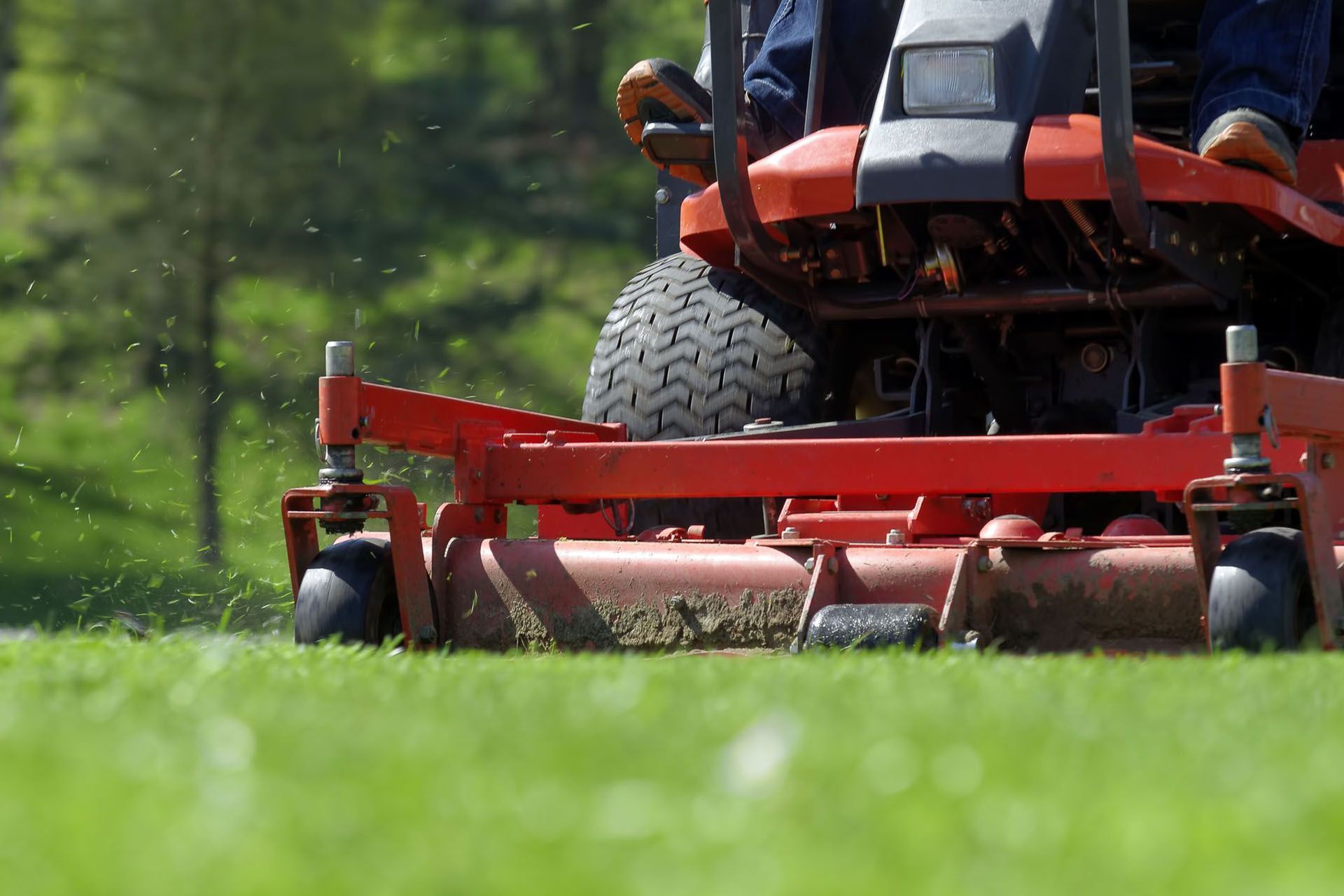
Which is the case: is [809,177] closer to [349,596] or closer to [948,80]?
[948,80]

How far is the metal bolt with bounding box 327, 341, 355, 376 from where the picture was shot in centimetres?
433

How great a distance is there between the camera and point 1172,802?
151 cm

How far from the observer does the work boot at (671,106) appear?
5059mm

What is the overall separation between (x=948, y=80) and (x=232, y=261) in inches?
369

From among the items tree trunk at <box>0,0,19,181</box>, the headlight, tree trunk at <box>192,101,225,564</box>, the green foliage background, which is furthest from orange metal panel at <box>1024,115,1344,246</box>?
tree trunk at <box>0,0,19,181</box>

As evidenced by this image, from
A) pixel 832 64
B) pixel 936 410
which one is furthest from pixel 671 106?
pixel 936 410

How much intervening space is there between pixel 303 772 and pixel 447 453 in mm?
3137

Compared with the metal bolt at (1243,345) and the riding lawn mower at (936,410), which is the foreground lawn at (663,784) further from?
the riding lawn mower at (936,410)

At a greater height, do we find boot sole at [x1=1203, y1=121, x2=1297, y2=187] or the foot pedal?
the foot pedal

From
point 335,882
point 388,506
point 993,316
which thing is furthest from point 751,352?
point 335,882

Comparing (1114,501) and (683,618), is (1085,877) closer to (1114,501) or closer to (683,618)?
(683,618)

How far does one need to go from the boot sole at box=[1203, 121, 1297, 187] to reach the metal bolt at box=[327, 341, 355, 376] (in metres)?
2.09

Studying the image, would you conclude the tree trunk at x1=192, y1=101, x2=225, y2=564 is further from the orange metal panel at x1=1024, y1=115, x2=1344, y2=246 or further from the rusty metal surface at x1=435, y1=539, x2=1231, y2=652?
the orange metal panel at x1=1024, y1=115, x2=1344, y2=246

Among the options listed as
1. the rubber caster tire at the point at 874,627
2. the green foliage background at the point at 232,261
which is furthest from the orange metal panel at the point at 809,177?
the green foliage background at the point at 232,261
